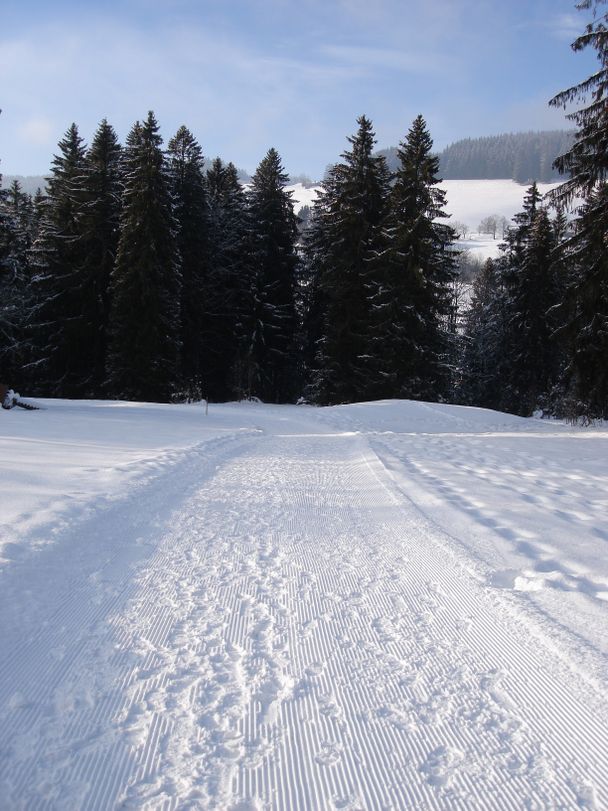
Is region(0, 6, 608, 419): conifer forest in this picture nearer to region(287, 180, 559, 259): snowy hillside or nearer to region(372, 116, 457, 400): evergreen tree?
region(372, 116, 457, 400): evergreen tree

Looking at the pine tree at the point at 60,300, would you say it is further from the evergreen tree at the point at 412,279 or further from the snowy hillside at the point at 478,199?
the snowy hillside at the point at 478,199

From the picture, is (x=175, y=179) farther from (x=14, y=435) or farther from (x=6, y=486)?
(x=6, y=486)

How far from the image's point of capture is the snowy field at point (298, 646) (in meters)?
2.13

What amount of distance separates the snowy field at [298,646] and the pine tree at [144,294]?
18263mm

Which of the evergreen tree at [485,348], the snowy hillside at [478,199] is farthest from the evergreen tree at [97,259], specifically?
the snowy hillside at [478,199]

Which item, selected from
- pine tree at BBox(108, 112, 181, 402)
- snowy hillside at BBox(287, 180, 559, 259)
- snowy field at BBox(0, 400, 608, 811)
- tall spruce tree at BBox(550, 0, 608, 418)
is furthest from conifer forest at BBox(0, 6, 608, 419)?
snowy hillside at BBox(287, 180, 559, 259)

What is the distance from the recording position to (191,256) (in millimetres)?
29812

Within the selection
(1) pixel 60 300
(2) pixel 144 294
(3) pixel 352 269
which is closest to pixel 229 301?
(2) pixel 144 294

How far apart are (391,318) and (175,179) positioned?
51.9 feet

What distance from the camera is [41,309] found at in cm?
2781

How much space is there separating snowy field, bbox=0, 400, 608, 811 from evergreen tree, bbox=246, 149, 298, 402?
2342 centimetres

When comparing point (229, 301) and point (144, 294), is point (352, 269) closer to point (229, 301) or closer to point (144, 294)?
point (229, 301)

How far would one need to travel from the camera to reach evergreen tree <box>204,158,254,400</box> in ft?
100

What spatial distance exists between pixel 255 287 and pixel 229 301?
2.38 metres
